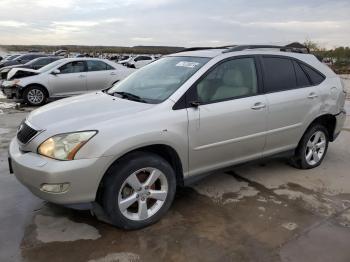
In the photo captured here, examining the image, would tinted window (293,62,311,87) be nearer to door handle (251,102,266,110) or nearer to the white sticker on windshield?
door handle (251,102,266,110)

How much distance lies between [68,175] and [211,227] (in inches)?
57.3

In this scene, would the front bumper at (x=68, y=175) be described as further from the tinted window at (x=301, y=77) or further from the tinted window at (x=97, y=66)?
the tinted window at (x=97, y=66)

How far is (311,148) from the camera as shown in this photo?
5285 millimetres

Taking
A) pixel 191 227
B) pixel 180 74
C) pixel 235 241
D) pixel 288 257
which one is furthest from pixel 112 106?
pixel 288 257

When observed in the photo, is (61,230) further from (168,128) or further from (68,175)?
(168,128)

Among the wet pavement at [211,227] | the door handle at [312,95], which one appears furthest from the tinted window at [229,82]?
the wet pavement at [211,227]

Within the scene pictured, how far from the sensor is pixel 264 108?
4.36 metres

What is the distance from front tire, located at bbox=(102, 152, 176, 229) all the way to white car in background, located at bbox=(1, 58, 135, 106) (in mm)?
8311

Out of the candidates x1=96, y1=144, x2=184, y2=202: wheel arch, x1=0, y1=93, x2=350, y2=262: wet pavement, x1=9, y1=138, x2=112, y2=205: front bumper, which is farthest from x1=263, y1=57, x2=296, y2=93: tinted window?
x1=9, y1=138, x2=112, y2=205: front bumper

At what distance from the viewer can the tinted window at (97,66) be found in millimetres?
12181

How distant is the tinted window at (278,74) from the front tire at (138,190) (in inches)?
67.6

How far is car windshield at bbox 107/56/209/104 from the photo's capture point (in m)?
3.94

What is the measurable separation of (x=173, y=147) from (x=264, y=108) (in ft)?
4.33

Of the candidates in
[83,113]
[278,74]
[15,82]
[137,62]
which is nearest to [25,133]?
[83,113]
